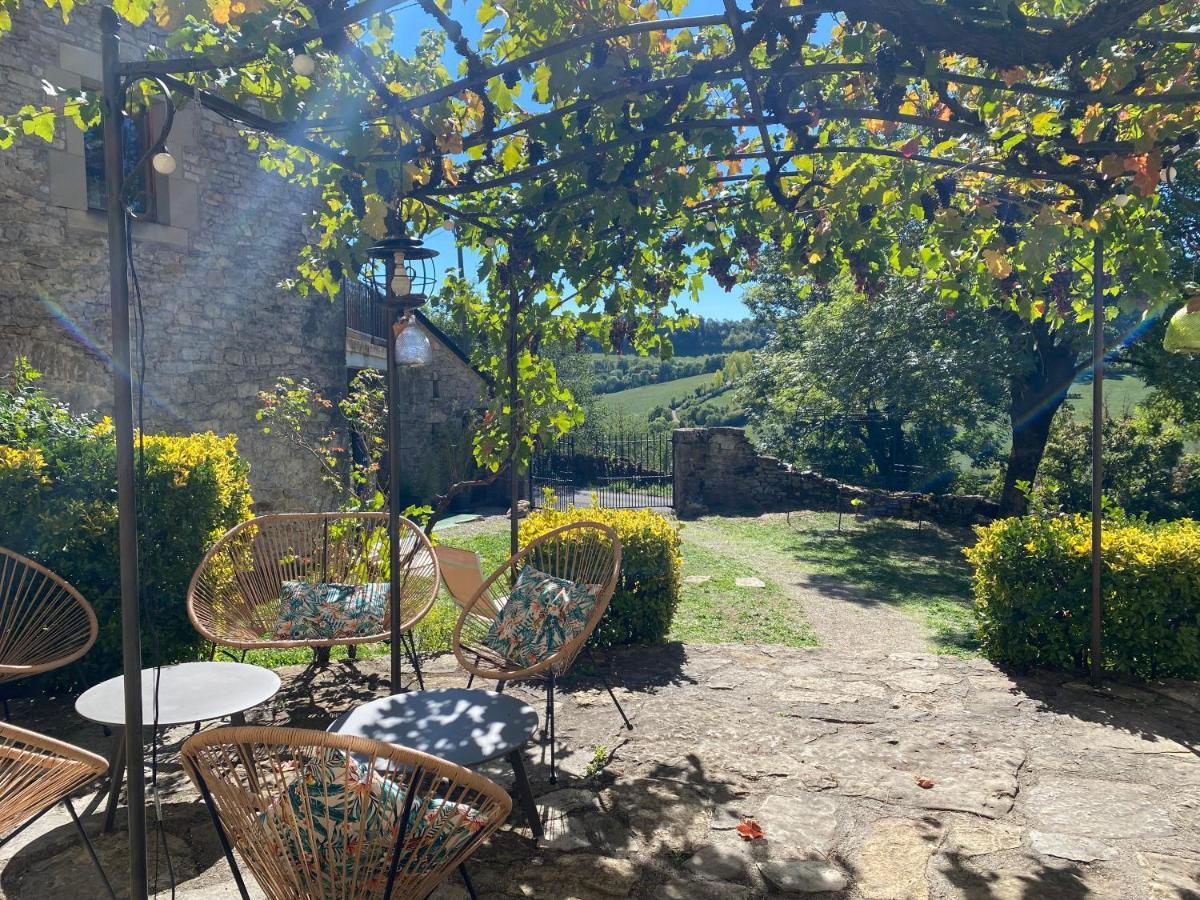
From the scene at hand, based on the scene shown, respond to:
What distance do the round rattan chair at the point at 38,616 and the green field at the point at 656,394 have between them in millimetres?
32701

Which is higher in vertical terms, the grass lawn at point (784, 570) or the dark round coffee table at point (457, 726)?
the dark round coffee table at point (457, 726)

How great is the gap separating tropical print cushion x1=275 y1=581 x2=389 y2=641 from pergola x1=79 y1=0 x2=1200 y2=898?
3.21 feet

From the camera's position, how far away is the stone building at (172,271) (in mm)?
5875

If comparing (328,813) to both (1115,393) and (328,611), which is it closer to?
(328,611)

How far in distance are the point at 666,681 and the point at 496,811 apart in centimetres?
237

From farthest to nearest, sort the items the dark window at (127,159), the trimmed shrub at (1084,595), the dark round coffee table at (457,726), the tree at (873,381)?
the tree at (873,381) → the dark window at (127,159) → the trimmed shrub at (1084,595) → the dark round coffee table at (457,726)

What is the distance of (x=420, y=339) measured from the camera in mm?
4488

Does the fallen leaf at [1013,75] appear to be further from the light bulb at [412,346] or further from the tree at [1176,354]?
the tree at [1176,354]

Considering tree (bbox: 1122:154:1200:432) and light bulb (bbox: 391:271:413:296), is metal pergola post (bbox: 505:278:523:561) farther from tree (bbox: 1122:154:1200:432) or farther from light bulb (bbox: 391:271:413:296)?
tree (bbox: 1122:154:1200:432)

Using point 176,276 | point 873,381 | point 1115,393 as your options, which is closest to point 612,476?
point 873,381

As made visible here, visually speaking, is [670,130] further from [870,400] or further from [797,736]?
[870,400]

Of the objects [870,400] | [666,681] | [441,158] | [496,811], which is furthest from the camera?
[870,400]

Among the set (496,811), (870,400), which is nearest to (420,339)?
(496,811)

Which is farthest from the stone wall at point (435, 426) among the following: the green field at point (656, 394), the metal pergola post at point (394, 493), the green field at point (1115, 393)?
the green field at point (656, 394)
